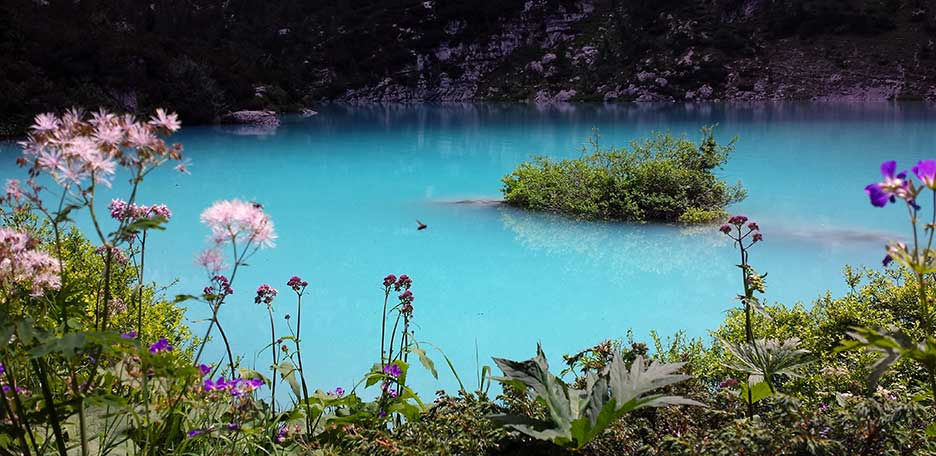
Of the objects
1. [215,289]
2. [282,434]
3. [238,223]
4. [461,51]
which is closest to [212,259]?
[238,223]

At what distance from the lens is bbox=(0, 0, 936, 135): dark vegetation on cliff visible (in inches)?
1194

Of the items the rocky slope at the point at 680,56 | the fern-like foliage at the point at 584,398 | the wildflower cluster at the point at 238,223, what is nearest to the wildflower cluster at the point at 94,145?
the wildflower cluster at the point at 238,223

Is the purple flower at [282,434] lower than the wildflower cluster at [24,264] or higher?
lower

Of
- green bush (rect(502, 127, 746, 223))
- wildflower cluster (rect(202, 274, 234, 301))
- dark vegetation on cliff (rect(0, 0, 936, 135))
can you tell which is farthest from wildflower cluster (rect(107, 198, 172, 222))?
dark vegetation on cliff (rect(0, 0, 936, 135))

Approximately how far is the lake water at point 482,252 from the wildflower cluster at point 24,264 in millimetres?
3265

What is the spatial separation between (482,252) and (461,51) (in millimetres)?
56315

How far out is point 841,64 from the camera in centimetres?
4975

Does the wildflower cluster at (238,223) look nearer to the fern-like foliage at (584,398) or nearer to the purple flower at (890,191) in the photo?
the fern-like foliage at (584,398)

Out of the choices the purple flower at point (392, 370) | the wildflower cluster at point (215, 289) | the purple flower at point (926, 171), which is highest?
the purple flower at point (926, 171)

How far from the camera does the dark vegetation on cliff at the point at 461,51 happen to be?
30.3 metres

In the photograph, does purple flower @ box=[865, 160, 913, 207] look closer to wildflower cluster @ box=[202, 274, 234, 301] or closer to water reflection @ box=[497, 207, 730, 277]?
wildflower cluster @ box=[202, 274, 234, 301]

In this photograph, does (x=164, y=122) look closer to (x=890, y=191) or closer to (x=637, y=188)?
(x=890, y=191)

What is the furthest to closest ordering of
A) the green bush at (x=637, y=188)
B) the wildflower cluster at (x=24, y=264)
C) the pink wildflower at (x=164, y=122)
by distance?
the green bush at (x=637, y=188) → the wildflower cluster at (x=24, y=264) → the pink wildflower at (x=164, y=122)

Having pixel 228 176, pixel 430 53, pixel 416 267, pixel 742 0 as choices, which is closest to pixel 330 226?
pixel 416 267
